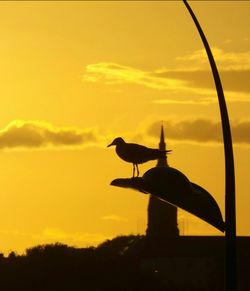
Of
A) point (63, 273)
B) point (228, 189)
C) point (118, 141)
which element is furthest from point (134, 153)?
point (63, 273)

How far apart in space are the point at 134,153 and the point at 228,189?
3058 millimetres

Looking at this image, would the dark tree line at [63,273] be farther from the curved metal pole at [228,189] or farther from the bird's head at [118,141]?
the curved metal pole at [228,189]

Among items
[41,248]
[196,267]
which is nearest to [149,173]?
[41,248]

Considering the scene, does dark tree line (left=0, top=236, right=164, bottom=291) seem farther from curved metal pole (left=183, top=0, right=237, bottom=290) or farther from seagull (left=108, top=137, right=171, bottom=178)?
curved metal pole (left=183, top=0, right=237, bottom=290)

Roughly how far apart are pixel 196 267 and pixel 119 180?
17363cm

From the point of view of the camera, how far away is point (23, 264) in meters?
153

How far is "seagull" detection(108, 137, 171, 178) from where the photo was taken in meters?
27.1

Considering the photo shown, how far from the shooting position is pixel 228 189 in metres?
24.7

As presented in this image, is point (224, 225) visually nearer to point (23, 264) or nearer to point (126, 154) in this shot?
point (126, 154)

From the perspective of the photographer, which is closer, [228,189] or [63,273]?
[228,189]

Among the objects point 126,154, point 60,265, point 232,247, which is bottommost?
point 232,247

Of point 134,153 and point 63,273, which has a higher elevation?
point 63,273

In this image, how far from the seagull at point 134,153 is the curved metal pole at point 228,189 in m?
2.37

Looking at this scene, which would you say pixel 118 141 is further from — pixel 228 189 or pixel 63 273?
pixel 63 273
